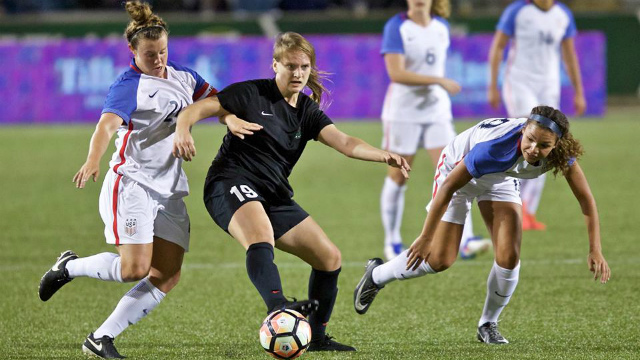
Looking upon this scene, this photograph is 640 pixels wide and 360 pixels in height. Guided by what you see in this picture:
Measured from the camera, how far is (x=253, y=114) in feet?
16.6

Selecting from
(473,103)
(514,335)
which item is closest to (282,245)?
(514,335)

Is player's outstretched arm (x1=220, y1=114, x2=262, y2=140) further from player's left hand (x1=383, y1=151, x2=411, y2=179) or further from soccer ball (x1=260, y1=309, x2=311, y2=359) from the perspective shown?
soccer ball (x1=260, y1=309, x2=311, y2=359)

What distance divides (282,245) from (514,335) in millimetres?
1465

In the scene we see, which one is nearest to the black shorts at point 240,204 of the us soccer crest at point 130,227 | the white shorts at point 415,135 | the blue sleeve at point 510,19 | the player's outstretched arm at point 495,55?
the us soccer crest at point 130,227

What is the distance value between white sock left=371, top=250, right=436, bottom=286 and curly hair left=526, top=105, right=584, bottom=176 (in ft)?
3.43

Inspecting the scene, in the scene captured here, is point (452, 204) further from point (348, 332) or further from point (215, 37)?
point (215, 37)

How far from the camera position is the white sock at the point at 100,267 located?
514 centimetres

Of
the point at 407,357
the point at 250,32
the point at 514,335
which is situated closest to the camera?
the point at 407,357

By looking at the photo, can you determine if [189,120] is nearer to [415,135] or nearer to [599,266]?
[599,266]

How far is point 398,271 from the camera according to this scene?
5.71 m

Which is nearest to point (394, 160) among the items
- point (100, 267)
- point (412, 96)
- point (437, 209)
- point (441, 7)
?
point (437, 209)

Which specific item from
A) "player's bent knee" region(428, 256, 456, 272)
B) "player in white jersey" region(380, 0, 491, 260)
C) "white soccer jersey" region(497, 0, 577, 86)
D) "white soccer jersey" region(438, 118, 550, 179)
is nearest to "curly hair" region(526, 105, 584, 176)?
"white soccer jersey" region(438, 118, 550, 179)

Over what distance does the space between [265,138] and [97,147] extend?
0.85m

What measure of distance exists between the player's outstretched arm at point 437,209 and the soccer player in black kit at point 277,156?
0.86 feet
